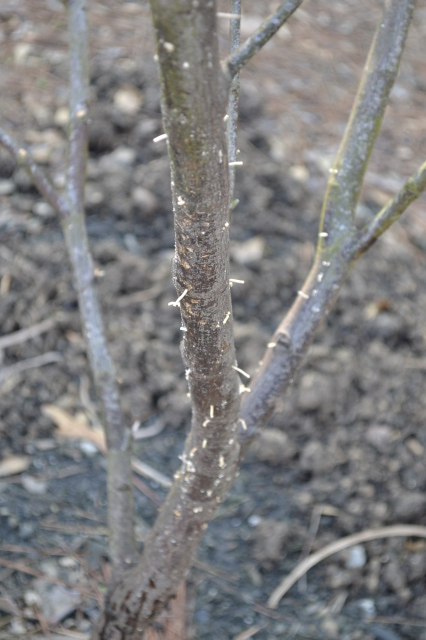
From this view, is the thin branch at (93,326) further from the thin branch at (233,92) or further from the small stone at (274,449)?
the small stone at (274,449)

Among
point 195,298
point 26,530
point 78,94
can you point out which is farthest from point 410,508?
point 78,94

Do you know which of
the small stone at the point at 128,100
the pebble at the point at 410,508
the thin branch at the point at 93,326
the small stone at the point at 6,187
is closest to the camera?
the thin branch at the point at 93,326

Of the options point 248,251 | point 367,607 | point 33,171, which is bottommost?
point 367,607

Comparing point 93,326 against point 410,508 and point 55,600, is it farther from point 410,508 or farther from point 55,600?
point 410,508

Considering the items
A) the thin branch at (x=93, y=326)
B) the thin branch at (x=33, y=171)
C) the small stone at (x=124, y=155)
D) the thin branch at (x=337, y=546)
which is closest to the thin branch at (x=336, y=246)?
the thin branch at (x=93, y=326)

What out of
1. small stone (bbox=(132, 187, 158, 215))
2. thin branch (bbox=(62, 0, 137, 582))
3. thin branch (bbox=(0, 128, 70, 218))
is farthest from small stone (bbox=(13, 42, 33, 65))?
thin branch (bbox=(0, 128, 70, 218))

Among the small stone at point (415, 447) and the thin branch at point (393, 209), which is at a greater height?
the thin branch at point (393, 209)

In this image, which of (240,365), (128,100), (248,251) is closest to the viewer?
(240,365)

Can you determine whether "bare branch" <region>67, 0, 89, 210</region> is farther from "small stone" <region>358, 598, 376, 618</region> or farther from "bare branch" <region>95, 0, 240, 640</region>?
"small stone" <region>358, 598, 376, 618</region>
